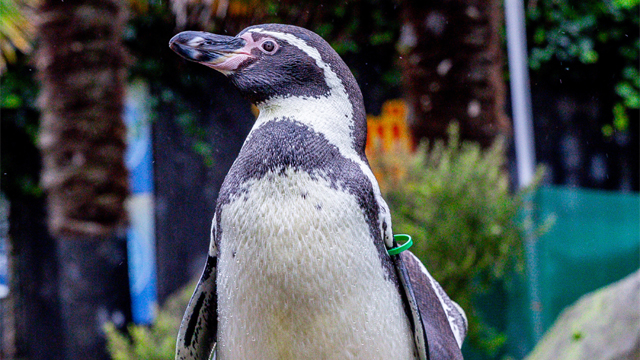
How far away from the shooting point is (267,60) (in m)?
0.87

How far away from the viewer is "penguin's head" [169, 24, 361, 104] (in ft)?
2.84

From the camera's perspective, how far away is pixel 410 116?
2889mm

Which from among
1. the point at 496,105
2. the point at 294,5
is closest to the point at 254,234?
the point at 294,5

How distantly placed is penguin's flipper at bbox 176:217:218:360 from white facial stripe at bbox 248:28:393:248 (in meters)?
0.23

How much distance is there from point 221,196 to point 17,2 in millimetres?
2484

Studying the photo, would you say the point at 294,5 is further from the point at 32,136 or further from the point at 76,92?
the point at 32,136

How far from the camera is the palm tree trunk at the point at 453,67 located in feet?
8.87

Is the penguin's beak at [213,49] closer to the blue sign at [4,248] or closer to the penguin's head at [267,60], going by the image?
the penguin's head at [267,60]

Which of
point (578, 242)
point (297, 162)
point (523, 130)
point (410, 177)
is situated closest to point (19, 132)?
point (410, 177)

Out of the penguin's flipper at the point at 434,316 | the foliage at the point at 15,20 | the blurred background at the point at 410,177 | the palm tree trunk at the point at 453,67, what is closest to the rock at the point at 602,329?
the blurred background at the point at 410,177

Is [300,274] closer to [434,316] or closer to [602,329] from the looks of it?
[434,316]

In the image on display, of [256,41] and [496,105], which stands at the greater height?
[256,41]

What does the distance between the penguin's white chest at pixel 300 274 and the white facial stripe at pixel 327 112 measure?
6cm

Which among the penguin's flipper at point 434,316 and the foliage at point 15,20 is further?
the foliage at point 15,20
